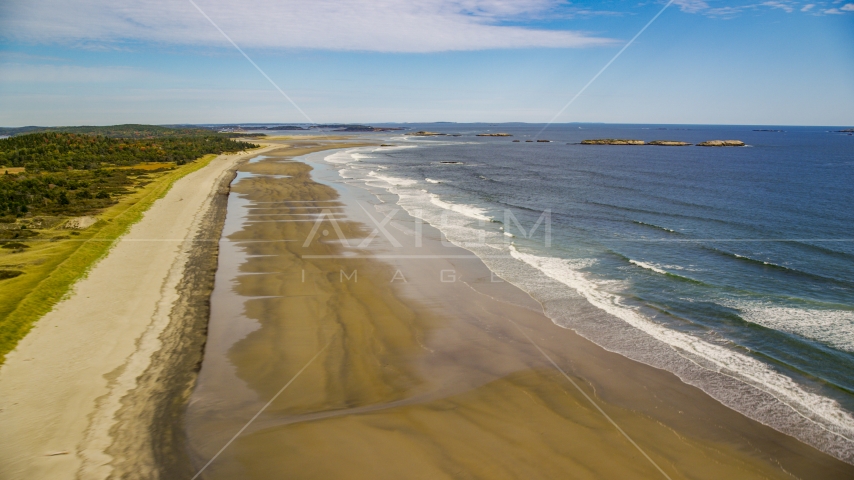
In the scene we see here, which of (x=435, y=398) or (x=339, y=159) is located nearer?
(x=435, y=398)

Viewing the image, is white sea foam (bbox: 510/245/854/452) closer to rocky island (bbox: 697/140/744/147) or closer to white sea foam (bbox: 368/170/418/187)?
white sea foam (bbox: 368/170/418/187)

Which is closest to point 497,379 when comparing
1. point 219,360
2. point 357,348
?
point 357,348

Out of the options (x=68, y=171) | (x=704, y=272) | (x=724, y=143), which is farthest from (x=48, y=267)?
(x=724, y=143)

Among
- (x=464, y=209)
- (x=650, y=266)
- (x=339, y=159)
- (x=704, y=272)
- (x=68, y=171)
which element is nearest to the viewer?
(x=704, y=272)

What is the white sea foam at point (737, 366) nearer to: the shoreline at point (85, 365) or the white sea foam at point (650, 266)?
the white sea foam at point (650, 266)

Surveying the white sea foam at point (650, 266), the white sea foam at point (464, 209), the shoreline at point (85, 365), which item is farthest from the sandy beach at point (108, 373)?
the white sea foam at point (464, 209)

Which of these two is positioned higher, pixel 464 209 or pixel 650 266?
pixel 464 209

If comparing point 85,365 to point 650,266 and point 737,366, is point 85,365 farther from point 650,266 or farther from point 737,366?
point 650,266

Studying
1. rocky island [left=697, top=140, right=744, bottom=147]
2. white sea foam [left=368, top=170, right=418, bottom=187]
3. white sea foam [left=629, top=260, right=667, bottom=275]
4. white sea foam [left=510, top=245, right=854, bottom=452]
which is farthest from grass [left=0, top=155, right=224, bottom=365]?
rocky island [left=697, top=140, right=744, bottom=147]
